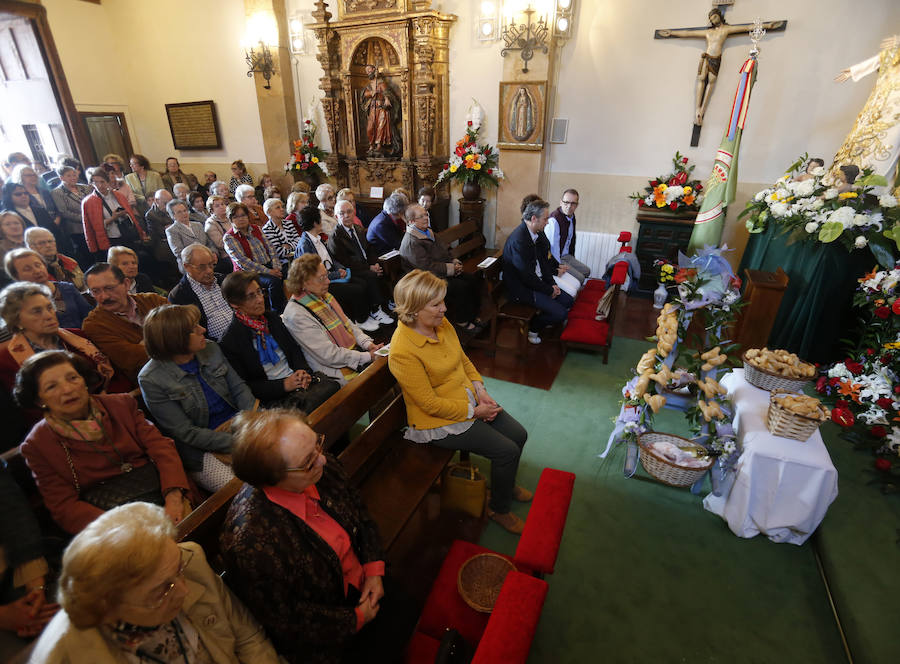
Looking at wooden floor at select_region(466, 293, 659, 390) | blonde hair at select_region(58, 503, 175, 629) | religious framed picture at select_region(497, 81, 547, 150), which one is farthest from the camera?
religious framed picture at select_region(497, 81, 547, 150)

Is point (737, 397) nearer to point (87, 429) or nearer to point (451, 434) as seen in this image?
point (451, 434)

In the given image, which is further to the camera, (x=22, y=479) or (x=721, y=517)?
(x=721, y=517)

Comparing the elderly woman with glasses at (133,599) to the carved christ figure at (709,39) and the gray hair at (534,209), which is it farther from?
the carved christ figure at (709,39)

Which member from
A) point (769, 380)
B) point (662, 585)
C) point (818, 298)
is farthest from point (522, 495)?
point (818, 298)

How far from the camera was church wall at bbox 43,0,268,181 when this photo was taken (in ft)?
26.9

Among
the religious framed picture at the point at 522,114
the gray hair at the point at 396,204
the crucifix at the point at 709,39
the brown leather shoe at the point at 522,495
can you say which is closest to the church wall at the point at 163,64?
the gray hair at the point at 396,204

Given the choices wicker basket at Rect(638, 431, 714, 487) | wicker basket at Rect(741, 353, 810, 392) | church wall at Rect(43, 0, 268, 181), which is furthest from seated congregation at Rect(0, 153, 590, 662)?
church wall at Rect(43, 0, 268, 181)

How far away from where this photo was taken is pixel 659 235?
6117 millimetres

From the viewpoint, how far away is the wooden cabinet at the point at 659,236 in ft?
19.5

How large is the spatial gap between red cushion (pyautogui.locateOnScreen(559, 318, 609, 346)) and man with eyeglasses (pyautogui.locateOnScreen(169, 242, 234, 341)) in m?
3.18

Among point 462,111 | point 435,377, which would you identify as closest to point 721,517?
point 435,377

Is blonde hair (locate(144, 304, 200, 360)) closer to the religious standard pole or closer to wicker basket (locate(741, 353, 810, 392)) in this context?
wicker basket (locate(741, 353, 810, 392))

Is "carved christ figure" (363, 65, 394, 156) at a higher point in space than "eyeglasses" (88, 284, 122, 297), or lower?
higher

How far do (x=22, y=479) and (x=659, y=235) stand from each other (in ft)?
21.7
